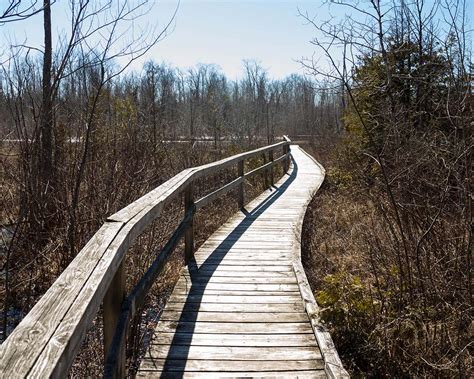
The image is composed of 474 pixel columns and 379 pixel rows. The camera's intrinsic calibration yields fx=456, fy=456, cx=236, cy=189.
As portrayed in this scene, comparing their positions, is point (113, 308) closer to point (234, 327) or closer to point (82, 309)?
point (82, 309)

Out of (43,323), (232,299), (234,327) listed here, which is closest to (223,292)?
(232,299)

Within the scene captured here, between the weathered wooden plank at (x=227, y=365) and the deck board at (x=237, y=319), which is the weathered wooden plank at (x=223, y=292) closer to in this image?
the deck board at (x=237, y=319)

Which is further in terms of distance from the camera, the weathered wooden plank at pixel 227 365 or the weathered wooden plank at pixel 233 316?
the weathered wooden plank at pixel 233 316

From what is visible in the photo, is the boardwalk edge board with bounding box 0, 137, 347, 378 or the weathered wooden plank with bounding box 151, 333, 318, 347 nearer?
the boardwalk edge board with bounding box 0, 137, 347, 378

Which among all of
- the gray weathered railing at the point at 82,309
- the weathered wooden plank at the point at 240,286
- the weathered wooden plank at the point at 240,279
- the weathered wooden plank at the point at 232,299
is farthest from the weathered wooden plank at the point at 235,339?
the weathered wooden plank at the point at 240,279

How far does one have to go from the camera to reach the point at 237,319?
11.4ft

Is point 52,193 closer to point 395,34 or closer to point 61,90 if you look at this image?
point 61,90

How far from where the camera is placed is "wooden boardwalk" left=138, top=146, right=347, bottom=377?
9.10ft

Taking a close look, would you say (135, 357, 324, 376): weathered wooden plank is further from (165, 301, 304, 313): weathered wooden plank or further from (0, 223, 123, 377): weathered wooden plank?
(0, 223, 123, 377): weathered wooden plank

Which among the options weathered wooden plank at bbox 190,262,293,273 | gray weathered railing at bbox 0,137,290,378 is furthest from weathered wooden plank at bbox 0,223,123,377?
weathered wooden plank at bbox 190,262,293,273

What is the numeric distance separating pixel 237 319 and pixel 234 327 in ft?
0.47

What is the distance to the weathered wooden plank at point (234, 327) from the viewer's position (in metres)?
3.26

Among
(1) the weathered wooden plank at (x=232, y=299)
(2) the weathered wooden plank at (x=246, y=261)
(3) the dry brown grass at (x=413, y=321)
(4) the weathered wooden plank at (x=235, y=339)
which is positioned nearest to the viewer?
(4) the weathered wooden plank at (x=235, y=339)

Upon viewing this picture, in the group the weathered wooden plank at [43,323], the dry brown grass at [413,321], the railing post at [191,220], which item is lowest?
the dry brown grass at [413,321]
